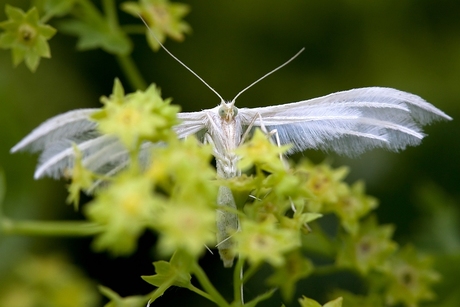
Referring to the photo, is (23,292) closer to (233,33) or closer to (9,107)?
(9,107)

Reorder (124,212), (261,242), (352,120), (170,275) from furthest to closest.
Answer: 1. (352,120)
2. (170,275)
3. (261,242)
4. (124,212)

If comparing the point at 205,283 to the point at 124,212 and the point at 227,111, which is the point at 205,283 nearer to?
the point at 124,212

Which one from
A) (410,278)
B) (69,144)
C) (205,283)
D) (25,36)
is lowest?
(205,283)

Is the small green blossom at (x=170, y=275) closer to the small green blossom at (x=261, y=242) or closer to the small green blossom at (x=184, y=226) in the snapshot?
the small green blossom at (x=261, y=242)

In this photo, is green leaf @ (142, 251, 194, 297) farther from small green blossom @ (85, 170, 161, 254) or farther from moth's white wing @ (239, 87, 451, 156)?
moth's white wing @ (239, 87, 451, 156)

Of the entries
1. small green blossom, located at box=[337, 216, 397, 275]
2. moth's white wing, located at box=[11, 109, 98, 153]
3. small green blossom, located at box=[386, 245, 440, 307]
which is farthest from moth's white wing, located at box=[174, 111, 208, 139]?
small green blossom, located at box=[386, 245, 440, 307]

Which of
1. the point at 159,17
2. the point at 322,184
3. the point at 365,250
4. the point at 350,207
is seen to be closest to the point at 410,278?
the point at 365,250

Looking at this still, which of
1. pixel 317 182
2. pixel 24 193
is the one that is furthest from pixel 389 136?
pixel 24 193

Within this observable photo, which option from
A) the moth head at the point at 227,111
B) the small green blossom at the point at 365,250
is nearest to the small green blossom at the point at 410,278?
the small green blossom at the point at 365,250
